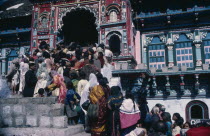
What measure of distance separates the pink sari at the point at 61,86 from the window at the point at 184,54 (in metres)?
9.25

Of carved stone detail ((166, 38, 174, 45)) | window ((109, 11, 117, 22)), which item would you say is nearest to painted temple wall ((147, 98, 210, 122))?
carved stone detail ((166, 38, 174, 45))

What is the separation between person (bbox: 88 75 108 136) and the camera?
486cm

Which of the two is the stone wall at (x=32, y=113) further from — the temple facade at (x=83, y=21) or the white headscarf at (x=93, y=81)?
the temple facade at (x=83, y=21)

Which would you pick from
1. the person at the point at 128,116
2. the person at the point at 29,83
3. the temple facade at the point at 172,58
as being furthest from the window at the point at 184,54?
the person at the point at 29,83

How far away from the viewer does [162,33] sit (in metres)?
13.8

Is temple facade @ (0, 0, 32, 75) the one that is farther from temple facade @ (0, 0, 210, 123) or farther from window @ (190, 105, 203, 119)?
window @ (190, 105, 203, 119)

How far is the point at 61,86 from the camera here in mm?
5703

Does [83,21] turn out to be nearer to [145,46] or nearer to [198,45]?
[145,46]

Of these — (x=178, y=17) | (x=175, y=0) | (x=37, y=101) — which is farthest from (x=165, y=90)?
(x=37, y=101)

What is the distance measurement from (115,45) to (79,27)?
15.4ft

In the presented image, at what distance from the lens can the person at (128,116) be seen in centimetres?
476

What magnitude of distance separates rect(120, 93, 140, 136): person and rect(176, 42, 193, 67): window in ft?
29.8

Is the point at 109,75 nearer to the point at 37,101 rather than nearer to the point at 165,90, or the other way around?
the point at 37,101

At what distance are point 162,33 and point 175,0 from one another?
7.44 feet
